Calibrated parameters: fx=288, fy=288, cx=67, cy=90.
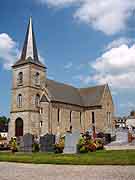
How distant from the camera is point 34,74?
2045 inches

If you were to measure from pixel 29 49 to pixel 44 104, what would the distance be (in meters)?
11.0

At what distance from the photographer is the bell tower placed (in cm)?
4994

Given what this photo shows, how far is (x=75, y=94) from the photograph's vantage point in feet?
196

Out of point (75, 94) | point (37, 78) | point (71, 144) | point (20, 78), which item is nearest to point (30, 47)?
point (37, 78)

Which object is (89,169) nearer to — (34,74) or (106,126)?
(34,74)

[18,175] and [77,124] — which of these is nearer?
[18,175]

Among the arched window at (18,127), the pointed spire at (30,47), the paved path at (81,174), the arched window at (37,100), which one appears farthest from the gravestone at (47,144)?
the pointed spire at (30,47)

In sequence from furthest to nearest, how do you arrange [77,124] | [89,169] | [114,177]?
[77,124] < [89,169] < [114,177]

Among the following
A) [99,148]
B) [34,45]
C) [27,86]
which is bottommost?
[99,148]

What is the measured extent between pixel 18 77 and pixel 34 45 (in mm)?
6792

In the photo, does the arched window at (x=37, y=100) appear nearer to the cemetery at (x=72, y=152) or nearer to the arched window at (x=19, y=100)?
the arched window at (x=19, y=100)

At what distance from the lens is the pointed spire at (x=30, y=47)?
174 feet

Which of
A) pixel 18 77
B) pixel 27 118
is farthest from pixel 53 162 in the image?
pixel 18 77

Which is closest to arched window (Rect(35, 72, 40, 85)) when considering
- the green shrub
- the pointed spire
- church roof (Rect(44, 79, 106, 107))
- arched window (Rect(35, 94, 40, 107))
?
church roof (Rect(44, 79, 106, 107))
